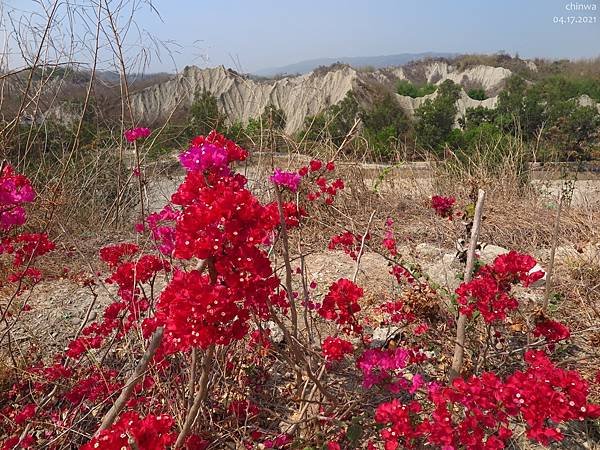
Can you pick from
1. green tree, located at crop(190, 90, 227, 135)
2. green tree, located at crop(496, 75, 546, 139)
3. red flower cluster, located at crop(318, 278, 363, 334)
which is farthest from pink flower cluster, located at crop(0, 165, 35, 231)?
green tree, located at crop(496, 75, 546, 139)

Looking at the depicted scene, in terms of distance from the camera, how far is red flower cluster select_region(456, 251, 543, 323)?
174cm

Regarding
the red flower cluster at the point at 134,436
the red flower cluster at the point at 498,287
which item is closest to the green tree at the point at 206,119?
the red flower cluster at the point at 498,287

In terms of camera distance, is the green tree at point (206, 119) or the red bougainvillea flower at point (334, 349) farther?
the green tree at point (206, 119)

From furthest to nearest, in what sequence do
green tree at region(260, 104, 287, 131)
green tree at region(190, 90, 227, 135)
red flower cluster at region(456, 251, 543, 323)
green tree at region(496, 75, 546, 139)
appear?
green tree at region(496, 75, 546, 139) < green tree at region(190, 90, 227, 135) < green tree at region(260, 104, 287, 131) < red flower cluster at region(456, 251, 543, 323)

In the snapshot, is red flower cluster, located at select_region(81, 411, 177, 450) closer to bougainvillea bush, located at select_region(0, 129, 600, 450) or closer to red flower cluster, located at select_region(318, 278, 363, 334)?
bougainvillea bush, located at select_region(0, 129, 600, 450)

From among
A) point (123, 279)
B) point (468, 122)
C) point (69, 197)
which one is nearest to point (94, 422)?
point (123, 279)

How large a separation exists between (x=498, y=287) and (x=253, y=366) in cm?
127

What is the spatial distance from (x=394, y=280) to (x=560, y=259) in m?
1.48

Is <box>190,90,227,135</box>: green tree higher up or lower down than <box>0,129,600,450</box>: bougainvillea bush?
higher up

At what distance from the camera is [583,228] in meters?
4.38

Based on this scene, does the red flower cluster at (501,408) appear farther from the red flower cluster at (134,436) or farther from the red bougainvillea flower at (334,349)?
the red flower cluster at (134,436)

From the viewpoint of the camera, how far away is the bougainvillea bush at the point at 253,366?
3.78 ft

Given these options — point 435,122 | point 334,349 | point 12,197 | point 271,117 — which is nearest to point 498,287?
point 334,349

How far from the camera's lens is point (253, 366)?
232 cm
